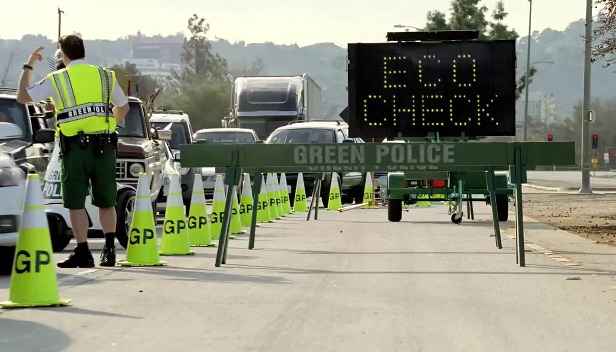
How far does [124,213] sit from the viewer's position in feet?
59.2

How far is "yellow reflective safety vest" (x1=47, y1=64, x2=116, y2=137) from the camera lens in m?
13.8

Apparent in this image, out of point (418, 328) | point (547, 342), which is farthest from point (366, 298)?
point (547, 342)

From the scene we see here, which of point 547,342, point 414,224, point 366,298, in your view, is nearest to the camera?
point 547,342

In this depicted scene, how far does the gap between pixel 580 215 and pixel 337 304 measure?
64.3 feet

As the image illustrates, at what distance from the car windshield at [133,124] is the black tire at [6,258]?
26.4 ft

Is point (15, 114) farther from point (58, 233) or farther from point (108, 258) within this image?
point (108, 258)

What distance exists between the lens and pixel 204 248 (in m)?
17.1

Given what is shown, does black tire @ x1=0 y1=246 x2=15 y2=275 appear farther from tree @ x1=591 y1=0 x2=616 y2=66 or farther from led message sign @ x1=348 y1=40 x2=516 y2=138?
tree @ x1=591 y1=0 x2=616 y2=66

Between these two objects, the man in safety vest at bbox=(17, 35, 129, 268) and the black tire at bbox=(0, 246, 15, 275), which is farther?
the man in safety vest at bbox=(17, 35, 129, 268)

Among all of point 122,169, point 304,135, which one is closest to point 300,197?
point 304,135

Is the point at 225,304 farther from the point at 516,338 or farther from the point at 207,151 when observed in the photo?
the point at 207,151

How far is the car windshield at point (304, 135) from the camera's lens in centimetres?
3212

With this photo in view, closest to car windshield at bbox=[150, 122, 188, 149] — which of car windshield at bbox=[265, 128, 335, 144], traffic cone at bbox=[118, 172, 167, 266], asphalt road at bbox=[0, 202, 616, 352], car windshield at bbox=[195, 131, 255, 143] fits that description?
car windshield at bbox=[265, 128, 335, 144]

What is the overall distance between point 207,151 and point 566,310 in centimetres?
533
